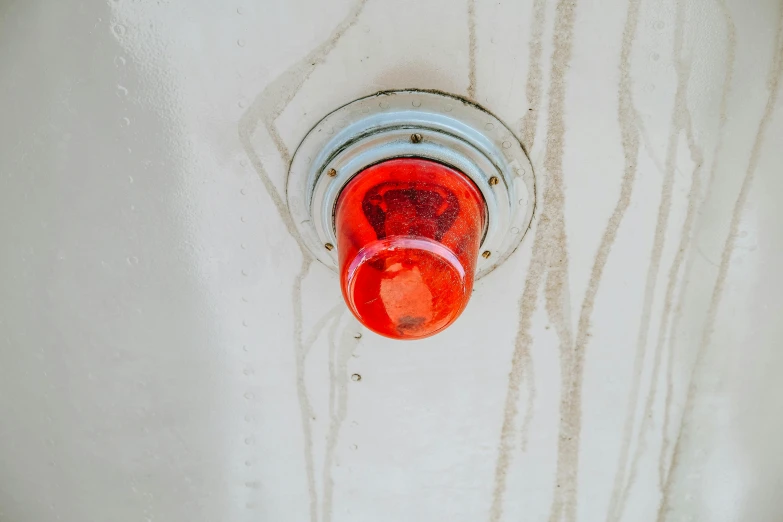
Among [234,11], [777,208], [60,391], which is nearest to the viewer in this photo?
[234,11]

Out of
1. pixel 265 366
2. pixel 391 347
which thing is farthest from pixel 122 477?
pixel 391 347

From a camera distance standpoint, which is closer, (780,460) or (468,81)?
(468,81)

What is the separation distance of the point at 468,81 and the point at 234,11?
264mm

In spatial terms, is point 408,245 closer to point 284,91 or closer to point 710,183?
point 284,91

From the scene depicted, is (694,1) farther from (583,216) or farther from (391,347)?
(391,347)

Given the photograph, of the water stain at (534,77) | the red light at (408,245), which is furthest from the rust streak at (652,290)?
the red light at (408,245)

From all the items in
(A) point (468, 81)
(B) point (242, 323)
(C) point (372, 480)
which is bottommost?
(C) point (372, 480)

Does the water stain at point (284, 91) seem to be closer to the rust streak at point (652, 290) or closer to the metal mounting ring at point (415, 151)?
the metal mounting ring at point (415, 151)

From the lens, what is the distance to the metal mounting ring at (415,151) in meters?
0.67

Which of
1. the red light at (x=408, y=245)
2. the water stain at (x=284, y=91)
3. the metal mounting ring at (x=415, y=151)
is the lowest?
the red light at (x=408, y=245)

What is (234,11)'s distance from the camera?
2.16 ft

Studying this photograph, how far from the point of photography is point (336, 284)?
2.61ft

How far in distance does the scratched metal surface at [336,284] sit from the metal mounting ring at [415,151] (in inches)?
0.8

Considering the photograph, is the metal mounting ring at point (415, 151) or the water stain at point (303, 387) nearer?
the metal mounting ring at point (415, 151)
